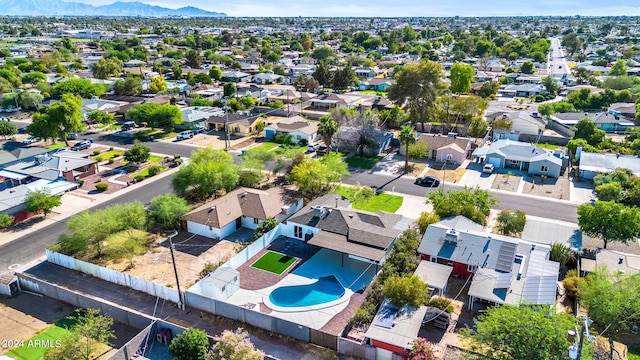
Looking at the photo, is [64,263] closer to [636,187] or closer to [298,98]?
[636,187]

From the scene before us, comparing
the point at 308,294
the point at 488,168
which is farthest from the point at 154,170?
the point at 488,168

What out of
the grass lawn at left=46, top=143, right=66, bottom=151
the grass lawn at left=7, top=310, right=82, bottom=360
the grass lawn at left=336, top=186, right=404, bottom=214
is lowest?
the grass lawn at left=7, top=310, right=82, bottom=360

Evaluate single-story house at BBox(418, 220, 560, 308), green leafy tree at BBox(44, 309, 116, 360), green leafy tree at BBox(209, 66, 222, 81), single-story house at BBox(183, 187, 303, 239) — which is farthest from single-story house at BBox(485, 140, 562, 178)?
green leafy tree at BBox(209, 66, 222, 81)

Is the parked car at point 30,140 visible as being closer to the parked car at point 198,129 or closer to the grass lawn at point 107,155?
the grass lawn at point 107,155

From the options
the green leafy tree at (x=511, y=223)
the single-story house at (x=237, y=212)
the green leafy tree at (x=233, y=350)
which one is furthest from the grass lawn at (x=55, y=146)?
→ the green leafy tree at (x=511, y=223)

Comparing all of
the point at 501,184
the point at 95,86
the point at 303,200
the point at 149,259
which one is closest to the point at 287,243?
the point at 303,200

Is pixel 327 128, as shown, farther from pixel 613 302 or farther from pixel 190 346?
pixel 613 302

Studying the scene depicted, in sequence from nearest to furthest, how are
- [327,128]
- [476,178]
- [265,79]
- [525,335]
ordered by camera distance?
1. [525,335]
2. [476,178]
3. [327,128]
4. [265,79]

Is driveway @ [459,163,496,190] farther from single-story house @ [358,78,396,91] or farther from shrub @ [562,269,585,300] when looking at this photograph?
single-story house @ [358,78,396,91]
